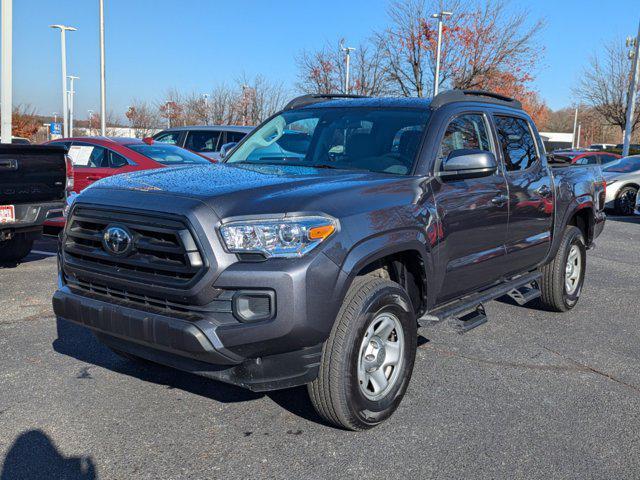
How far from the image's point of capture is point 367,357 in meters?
3.54

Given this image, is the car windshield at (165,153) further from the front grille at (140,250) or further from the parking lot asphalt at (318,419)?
the front grille at (140,250)

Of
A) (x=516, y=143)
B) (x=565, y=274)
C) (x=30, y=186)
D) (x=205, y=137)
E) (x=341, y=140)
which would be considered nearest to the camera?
(x=341, y=140)

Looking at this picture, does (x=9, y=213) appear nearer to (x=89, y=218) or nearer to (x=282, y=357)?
(x=89, y=218)

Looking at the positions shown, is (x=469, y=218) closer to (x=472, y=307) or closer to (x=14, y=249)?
(x=472, y=307)

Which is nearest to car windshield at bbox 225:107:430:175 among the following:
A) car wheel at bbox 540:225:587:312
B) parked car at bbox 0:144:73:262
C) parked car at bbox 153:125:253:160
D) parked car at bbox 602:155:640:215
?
car wheel at bbox 540:225:587:312

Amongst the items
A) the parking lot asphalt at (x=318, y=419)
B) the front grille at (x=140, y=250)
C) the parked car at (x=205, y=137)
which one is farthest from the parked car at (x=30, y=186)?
the parked car at (x=205, y=137)

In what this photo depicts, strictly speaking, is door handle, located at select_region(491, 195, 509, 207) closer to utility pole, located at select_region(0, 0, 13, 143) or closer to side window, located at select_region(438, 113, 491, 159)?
side window, located at select_region(438, 113, 491, 159)

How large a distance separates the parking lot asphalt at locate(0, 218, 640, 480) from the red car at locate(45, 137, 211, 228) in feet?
14.8

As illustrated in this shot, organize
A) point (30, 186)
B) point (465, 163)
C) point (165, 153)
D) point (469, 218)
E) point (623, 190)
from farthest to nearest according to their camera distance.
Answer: point (623, 190), point (165, 153), point (30, 186), point (469, 218), point (465, 163)

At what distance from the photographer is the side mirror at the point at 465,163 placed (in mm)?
3971

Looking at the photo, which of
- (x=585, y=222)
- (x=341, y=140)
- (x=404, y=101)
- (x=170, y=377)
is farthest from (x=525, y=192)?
(x=170, y=377)

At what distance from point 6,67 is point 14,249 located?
22.5 ft

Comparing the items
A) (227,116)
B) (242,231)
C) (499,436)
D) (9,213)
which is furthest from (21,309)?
(227,116)

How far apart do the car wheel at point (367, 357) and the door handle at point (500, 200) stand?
4.31 ft
